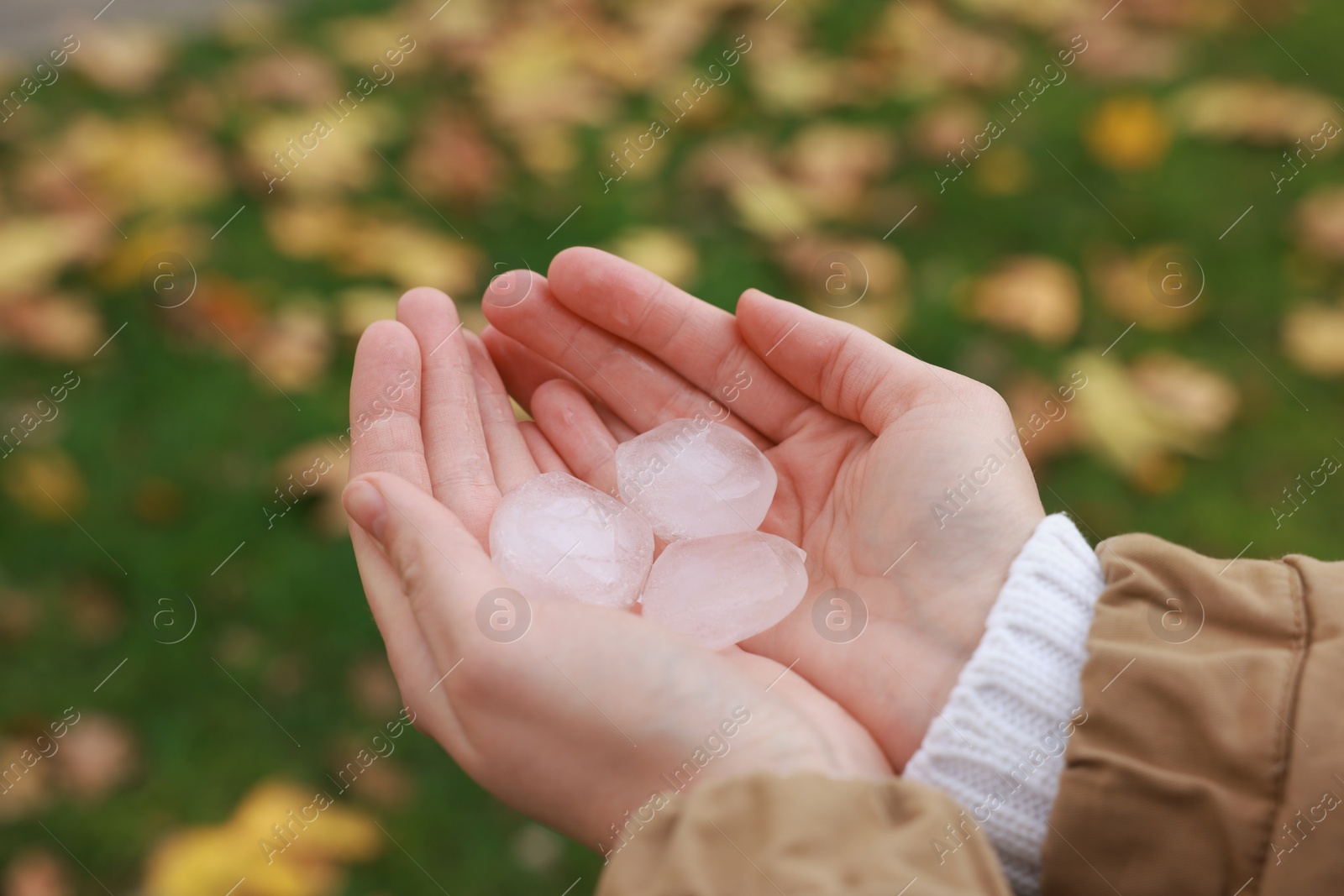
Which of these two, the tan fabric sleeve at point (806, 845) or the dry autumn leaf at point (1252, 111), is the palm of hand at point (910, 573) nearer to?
the tan fabric sleeve at point (806, 845)

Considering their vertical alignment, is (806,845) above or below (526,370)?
below

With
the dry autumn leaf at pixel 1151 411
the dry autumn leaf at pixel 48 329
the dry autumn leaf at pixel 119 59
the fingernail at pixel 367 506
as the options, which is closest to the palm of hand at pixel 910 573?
the fingernail at pixel 367 506

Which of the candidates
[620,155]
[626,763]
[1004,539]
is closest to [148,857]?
[626,763]

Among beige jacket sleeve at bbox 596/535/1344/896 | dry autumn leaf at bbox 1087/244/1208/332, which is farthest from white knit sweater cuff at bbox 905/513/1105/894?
dry autumn leaf at bbox 1087/244/1208/332

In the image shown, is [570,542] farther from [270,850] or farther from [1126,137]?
[1126,137]

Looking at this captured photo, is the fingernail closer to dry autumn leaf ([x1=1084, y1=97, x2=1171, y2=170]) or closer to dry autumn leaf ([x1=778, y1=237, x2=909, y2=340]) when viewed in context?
dry autumn leaf ([x1=778, y1=237, x2=909, y2=340])

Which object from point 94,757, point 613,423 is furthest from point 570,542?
point 94,757
